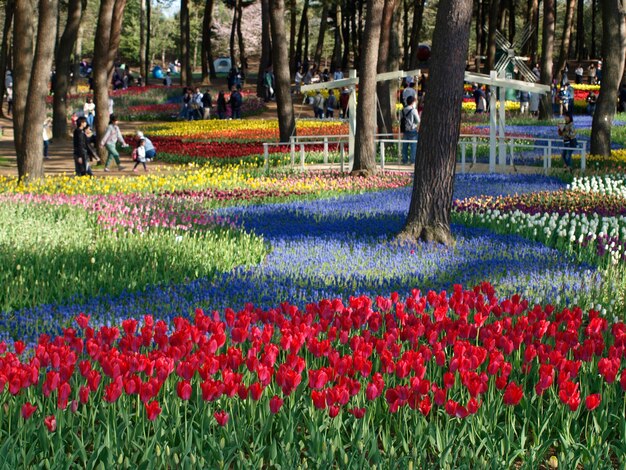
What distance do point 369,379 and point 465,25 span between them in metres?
6.44

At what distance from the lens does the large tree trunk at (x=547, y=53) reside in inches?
1416

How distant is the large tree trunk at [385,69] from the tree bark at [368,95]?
18.6 feet

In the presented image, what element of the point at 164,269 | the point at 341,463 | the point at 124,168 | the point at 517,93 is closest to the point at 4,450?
the point at 341,463

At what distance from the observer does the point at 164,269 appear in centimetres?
976

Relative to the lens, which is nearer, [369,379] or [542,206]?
[369,379]

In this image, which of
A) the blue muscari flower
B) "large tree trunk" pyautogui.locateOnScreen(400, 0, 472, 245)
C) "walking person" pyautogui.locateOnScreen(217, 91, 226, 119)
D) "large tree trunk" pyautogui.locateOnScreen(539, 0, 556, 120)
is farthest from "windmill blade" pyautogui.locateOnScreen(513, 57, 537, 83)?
"large tree trunk" pyautogui.locateOnScreen(400, 0, 472, 245)

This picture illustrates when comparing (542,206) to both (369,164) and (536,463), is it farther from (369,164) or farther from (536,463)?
(536,463)

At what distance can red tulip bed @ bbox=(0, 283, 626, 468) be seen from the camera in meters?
4.43

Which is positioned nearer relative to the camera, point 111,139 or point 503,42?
point 111,139

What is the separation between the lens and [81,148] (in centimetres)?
2095

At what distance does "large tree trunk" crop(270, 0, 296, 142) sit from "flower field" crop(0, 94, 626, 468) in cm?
885

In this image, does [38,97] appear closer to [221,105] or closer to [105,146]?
Answer: [105,146]

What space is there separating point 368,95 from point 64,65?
50.1 ft

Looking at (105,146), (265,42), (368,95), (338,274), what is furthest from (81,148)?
(265,42)
